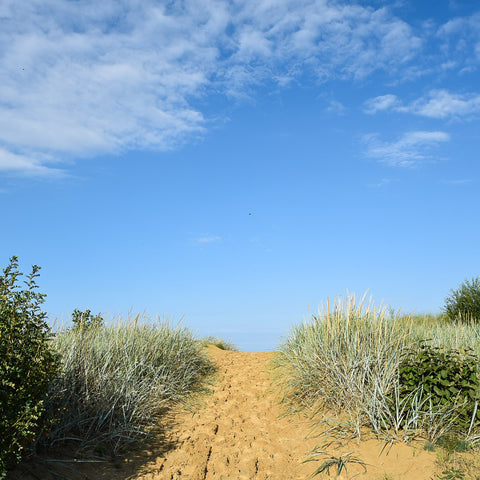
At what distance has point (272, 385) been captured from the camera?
839 cm

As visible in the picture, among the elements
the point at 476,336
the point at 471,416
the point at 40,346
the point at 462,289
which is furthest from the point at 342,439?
the point at 462,289

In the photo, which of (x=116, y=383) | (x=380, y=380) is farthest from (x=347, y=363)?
(x=116, y=383)

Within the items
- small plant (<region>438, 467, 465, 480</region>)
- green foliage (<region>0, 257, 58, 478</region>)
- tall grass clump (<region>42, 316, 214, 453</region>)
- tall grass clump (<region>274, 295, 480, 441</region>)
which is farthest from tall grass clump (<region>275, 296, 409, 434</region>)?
green foliage (<region>0, 257, 58, 478</region>)

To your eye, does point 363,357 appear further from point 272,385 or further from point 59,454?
point 59,454

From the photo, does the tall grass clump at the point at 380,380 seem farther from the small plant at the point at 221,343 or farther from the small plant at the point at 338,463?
the small plant at the point at 221,343

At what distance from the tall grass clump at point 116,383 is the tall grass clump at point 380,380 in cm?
226

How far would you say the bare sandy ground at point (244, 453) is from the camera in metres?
4.85

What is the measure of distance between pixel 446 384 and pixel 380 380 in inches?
34.5

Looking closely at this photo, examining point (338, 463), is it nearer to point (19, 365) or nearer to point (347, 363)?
point (347, 363)

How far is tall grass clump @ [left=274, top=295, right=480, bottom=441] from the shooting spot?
5309 mm

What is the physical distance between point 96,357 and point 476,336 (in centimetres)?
832

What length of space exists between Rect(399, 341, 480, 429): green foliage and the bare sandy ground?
710 mm

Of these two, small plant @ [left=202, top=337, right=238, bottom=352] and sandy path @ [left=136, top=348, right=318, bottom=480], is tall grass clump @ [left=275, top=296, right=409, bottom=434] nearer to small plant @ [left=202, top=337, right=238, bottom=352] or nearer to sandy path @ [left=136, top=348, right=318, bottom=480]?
sandy path @ [left=136, top=348, right=318, bottom=480]

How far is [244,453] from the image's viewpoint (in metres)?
5.75
